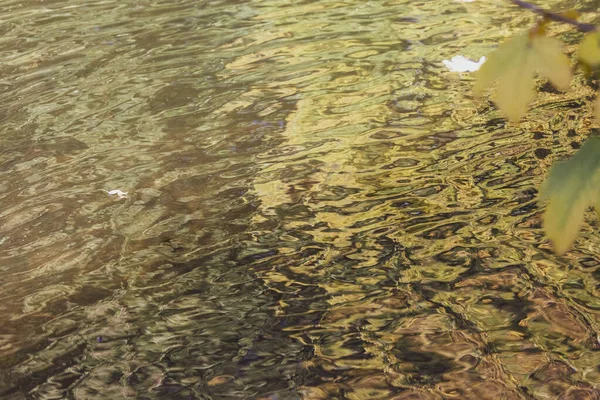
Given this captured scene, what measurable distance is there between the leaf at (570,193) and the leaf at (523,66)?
0.10m

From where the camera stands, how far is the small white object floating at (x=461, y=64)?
14.2 feet

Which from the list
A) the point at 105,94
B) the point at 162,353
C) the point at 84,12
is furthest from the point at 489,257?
the point at 84,12

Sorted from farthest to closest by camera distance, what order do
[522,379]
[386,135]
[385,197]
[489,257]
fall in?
[386,135], [385,197], [489,257], [522,379]

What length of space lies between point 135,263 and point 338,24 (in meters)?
3.41

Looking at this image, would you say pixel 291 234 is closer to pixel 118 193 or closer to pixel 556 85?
pixel 118 193

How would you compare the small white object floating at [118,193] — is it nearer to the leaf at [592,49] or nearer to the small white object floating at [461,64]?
the small white object floating at [461,64]

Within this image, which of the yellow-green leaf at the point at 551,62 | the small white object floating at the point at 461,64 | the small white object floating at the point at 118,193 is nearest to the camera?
the yellow-green leaf at the point at 551,62

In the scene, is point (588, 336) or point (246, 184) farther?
point (246, 184)

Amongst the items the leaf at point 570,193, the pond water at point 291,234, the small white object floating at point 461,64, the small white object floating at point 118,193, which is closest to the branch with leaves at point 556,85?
the leaf at point 570,193

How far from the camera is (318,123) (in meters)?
3.83

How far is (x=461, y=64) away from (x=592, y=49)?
357 centimetres

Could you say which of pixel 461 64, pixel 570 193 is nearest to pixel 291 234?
pixel 570 193

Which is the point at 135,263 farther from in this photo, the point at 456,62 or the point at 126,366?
the point at 456,62

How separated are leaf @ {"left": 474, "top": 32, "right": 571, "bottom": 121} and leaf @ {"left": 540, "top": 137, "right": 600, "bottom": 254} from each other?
10 centimetres
